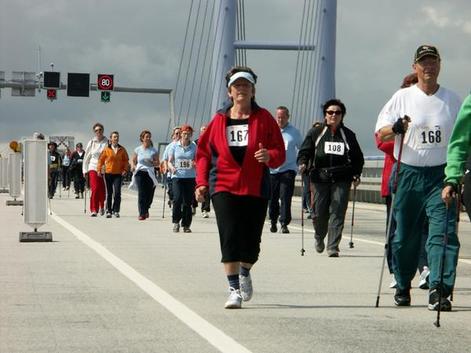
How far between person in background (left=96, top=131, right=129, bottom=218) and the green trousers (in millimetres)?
16093

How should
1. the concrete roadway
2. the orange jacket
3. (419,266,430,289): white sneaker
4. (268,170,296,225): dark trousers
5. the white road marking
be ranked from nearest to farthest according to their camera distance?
the white road marking → the concrete roadway → (419,266,430,289): white sneaker → (268,170,296,225): dark trousers → the orange jacket

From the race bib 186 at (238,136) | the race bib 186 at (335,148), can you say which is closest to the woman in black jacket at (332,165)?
the race bib 186 at (335,148)

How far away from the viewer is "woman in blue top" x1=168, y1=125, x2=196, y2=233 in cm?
2022

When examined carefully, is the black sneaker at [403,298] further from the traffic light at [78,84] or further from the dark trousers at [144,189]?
the traffic light at [78,84]

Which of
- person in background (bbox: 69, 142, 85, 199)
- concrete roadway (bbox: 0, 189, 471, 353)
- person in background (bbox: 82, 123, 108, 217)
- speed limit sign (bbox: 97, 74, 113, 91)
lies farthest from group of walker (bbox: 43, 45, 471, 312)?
speed limit sign (bbox: 97, 74, 113, 91)

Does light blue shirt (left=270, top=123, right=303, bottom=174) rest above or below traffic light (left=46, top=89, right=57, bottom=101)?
above

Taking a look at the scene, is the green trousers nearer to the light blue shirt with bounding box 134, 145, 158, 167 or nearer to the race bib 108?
the race bib 108

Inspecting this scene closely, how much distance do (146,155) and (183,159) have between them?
447 cm

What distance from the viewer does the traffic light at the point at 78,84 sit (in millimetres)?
69438

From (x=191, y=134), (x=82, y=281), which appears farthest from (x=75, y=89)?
(x=82, y=281)

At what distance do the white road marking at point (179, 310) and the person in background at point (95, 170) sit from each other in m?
10.9

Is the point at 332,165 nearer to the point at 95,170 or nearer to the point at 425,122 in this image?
the point at 425,122

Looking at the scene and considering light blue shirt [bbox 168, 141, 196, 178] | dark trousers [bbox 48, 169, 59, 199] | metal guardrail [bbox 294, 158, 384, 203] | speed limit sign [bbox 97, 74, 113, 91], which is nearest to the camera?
light blue shirt [bbox 168, 141, 196, 178]

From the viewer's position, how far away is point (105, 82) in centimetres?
6950
